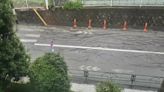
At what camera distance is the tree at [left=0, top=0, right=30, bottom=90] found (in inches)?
490

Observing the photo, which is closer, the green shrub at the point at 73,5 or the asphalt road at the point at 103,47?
the asphalt road at the point at 103,47

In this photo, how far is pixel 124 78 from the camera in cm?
1827

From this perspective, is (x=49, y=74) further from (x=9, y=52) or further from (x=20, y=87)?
(x=20, y=87)

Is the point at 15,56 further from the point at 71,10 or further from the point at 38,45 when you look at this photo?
the point at 71,10

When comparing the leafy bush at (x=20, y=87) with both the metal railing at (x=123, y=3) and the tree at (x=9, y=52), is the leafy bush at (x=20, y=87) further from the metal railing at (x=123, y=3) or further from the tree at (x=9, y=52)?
the metal railing at (x=123, y=3)

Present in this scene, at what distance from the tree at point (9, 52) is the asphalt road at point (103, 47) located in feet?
17.3

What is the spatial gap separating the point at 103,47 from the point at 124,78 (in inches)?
182

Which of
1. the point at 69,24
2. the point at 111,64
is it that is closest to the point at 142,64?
the point at 111,64

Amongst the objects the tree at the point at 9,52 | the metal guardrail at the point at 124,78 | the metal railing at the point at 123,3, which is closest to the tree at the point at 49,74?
the tree at the point at 9,52

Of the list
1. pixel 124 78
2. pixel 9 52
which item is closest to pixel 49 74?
pixel 9 52

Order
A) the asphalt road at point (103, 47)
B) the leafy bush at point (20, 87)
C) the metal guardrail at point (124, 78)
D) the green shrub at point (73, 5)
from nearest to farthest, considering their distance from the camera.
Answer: the leafy bush at point (20, 87), the metal guardrail at point (124, 78), the asphalt road at point (103, 47), the green shrub at point (73, 5)

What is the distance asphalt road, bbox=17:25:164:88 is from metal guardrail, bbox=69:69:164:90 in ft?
2.22

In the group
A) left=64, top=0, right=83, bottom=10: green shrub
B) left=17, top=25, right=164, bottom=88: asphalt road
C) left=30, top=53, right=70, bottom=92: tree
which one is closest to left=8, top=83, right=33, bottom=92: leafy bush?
left=30, top=53, right=70, bottom=92: tree

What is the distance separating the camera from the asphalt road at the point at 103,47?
19812mm
